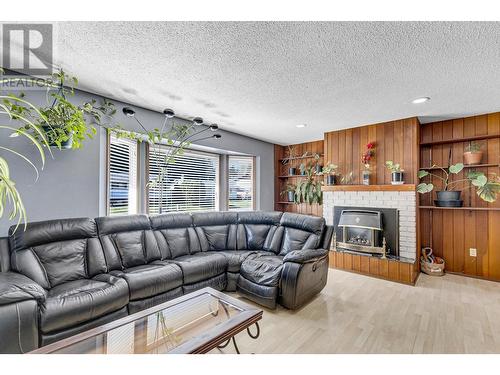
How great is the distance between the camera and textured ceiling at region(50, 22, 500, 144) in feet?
5.10

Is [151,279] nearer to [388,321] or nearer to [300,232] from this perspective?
[300,232]

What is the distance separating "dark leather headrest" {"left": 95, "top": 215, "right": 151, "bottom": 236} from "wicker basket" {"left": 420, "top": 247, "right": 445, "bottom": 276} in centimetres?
413

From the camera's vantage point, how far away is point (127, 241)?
262 centimetres

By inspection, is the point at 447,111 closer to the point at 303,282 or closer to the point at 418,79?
the point at 418,79

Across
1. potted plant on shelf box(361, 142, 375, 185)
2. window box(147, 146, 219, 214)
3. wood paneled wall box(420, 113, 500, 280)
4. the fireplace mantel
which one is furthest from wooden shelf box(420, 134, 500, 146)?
window box(147, 146, 219, 214)

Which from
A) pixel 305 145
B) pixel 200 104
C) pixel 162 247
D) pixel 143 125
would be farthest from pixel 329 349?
pixel 305 145

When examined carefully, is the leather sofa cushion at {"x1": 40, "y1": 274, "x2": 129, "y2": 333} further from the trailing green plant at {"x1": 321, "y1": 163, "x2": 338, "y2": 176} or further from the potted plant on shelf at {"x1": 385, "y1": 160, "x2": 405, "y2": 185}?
the potted plant on shelf at {"x1": 385, "y1": 160, "x2": 405, "y2": 185}

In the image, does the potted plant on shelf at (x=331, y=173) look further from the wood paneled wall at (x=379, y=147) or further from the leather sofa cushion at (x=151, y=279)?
the leather sofa cushion at (x=151, y=279)

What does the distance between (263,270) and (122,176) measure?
88.8 inches

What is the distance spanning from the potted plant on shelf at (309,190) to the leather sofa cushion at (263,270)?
2211 millimetres

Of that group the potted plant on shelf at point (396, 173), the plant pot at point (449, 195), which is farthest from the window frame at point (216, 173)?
the plant pot at point (449, 195)

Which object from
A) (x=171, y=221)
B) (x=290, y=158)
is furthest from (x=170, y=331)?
(x=290, y=158)

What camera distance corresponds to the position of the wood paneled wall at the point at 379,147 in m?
3.41
